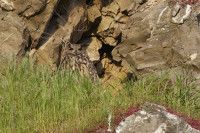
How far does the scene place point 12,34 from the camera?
915 cm

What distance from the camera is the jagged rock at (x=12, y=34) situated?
9.00 meters

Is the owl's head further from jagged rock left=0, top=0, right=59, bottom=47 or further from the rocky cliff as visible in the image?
jagged rock left=0, top=0, right=59, bottom=47

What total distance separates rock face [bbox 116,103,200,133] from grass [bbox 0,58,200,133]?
449 mm

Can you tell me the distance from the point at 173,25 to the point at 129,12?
2.46 metres

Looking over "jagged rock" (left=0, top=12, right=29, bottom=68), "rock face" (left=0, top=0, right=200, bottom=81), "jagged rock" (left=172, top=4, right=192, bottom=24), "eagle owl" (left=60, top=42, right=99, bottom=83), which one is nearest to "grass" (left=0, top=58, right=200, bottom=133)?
"rock face" (left=0, top=0, right=200, bottom=81)

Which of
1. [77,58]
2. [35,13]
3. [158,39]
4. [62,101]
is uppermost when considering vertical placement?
[35,13]

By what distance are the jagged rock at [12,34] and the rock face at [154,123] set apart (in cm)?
463

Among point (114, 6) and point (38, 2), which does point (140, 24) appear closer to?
point (114, 6)

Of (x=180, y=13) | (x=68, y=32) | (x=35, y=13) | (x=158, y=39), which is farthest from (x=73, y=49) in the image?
(x=180, y=13)

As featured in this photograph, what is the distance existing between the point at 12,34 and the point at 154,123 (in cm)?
536

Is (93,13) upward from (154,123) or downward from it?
upward

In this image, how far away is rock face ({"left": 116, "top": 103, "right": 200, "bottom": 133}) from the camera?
5.53 metres

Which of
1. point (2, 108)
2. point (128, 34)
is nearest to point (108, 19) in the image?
point (128, 34)

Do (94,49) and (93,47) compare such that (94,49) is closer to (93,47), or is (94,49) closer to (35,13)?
(93,47)
